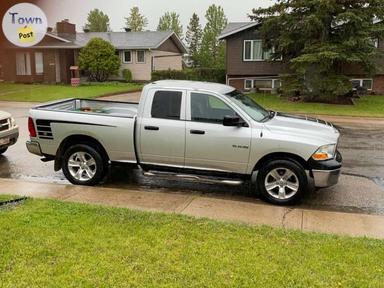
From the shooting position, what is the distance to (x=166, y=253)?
4387 millimetres

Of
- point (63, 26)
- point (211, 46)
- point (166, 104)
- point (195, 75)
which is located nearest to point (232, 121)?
point (166, 104)

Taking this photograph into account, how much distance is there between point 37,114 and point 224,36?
23208 mm

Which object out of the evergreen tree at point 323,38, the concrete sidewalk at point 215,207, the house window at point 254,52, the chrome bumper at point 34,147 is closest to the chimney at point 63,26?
the concrete sidewalk at point 215,207

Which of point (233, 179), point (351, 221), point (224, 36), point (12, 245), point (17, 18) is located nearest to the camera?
point (17, 18)

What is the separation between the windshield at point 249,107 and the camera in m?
7.51

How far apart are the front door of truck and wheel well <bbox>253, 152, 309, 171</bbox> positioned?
21 cm

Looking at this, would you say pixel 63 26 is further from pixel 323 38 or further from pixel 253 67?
pixel 253 67

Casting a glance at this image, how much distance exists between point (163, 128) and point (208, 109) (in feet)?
2.76

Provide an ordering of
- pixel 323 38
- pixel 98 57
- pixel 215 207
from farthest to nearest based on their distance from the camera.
A: pixel 98 57 < pixel 323 38 < pixel 215 207

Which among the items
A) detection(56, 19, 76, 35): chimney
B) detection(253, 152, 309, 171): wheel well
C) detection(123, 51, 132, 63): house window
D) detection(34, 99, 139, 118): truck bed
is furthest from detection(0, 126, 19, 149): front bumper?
detection(123, 51, 132, 63): house window

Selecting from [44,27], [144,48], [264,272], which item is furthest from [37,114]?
[144,48]

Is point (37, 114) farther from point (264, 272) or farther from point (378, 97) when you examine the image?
point (378, 97)

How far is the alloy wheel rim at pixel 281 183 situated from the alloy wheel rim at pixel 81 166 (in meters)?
3.14

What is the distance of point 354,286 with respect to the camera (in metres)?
3.74
